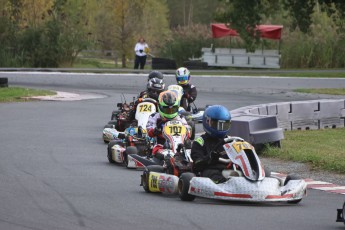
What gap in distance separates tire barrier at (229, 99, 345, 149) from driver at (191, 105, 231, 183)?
3746 mm

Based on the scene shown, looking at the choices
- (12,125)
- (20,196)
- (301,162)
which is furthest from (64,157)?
(12,125)

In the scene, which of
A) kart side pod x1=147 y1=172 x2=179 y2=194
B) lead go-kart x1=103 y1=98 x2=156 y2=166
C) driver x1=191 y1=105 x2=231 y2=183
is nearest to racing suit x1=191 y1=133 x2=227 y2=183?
driver x1=191 y1=105 x2=231 y2=183

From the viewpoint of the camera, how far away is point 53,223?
795cm

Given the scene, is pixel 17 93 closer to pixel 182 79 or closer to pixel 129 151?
pixel 182 79

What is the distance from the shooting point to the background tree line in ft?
121

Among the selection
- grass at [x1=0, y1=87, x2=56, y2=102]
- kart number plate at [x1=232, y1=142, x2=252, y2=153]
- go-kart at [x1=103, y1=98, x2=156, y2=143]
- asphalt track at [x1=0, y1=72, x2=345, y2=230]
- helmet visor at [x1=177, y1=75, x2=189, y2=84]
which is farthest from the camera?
grass at [x1=0, y1=87, x2=56, y2=102]

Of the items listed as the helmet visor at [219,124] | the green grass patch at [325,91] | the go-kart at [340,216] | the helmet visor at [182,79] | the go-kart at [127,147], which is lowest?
the green grass patch at [325,91]

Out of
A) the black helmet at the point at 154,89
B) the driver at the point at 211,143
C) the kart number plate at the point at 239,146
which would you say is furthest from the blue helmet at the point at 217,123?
the black helmet at the point at 154,89

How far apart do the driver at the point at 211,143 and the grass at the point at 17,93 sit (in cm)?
Result: 1563

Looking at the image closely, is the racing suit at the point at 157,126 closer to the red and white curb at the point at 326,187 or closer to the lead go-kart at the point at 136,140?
the lead go-kart at the point at 136,140

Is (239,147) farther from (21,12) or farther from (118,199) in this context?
(21,12)

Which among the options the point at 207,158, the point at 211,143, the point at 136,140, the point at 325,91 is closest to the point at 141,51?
the point at 325,91

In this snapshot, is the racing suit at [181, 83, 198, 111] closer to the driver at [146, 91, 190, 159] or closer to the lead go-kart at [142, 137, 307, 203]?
the driver at [146, 91, 190, 159]

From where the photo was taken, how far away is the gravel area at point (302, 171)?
11735 millimetres
